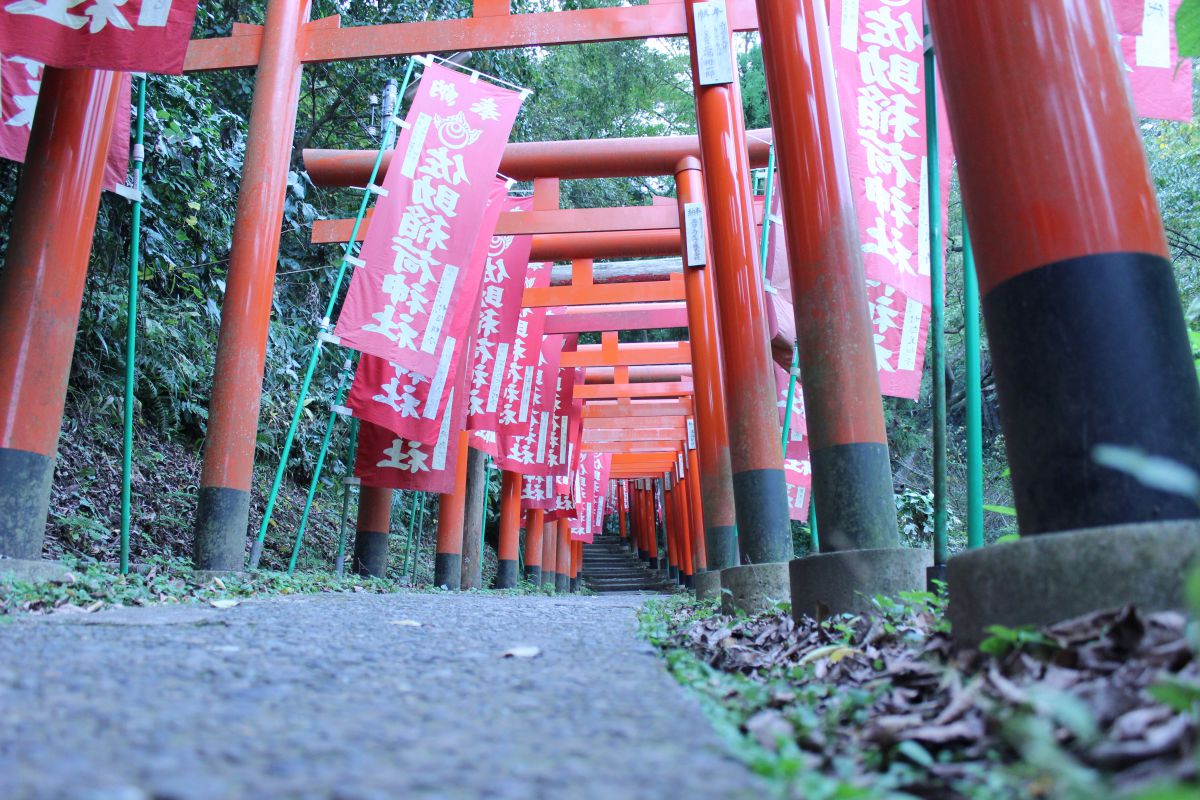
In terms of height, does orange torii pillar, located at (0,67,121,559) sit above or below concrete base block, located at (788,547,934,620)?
above

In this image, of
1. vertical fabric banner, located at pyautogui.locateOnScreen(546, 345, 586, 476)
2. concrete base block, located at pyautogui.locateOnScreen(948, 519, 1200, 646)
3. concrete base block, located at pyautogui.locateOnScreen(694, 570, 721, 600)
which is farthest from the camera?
vertical fabric banner, located at pyautogui.locateOnScreen(546, 345, 586, 476)

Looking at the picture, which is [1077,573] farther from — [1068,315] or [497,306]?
[497,306]

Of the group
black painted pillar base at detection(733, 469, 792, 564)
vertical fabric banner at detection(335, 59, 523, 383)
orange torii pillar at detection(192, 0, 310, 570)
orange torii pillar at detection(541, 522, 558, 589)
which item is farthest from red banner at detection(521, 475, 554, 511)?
black painted pillar base at detection(733, 469, 792, 564)

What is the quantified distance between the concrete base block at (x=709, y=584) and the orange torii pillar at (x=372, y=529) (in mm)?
3306

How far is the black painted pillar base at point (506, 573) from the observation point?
1566 centimetres

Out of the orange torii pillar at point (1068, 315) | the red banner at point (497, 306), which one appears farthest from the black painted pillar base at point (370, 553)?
the orange torii pillar at point (1068, 315)

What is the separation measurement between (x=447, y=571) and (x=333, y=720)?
9.46m

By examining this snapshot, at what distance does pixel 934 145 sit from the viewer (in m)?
3.50

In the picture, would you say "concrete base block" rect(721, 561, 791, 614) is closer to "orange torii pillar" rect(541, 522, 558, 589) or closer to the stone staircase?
"orange torii pillar" rect(541, 522, 558, 589)

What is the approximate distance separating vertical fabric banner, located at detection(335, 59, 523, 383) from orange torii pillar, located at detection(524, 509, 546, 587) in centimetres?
1184

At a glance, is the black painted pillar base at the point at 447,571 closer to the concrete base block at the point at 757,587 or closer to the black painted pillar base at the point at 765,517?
the black painted pillar base at the point at 765,517

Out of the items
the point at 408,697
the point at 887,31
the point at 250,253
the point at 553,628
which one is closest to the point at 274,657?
the point at 408,697

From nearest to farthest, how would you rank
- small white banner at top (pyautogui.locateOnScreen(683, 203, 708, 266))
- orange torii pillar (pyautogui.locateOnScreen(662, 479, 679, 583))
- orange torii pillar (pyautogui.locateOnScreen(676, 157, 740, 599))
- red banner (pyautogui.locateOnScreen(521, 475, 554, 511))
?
orange torii pillar (pyautogui.locateOnScreen(676, 157, 740, 599)) → small white banner at top (pyautogui.locateOnScreen(683, 203, 708, 266)) → red banner (pyautogui.locateOnScreen(521, 475, 554, 511)) → orange torii pillar (pyautogui.locateOnScreen(662, 479, 679, 583))

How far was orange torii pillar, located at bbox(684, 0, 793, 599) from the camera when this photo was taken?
18.4 feet
